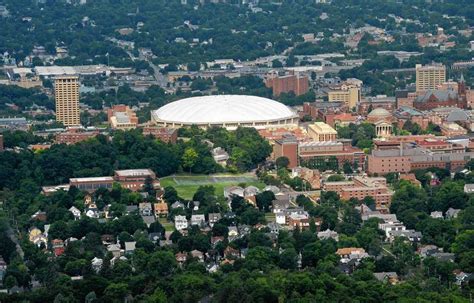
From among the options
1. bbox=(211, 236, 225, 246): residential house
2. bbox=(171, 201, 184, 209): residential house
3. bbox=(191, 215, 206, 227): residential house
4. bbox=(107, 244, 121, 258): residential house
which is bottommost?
bbox=(107, 244, 121, 258): residential house

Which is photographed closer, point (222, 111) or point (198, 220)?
point (198, 220)

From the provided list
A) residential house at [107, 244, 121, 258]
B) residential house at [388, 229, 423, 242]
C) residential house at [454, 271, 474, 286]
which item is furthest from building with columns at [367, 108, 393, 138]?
residential house at [454, 271, 474, 286]

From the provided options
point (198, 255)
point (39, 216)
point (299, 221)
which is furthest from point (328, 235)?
point (39, 216)

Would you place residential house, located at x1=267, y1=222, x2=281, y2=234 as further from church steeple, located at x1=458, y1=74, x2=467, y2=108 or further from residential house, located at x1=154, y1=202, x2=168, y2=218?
church steeple, located at x1=458, y1=74, x2=467, y2=108

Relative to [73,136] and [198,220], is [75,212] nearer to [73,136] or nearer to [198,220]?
[198,220]

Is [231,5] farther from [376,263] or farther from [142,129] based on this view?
[376,263]

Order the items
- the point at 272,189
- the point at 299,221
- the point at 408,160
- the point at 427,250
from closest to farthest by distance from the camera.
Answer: the point at 427,250, the point at 299,221, the point at 272,189, the point at 408,160
